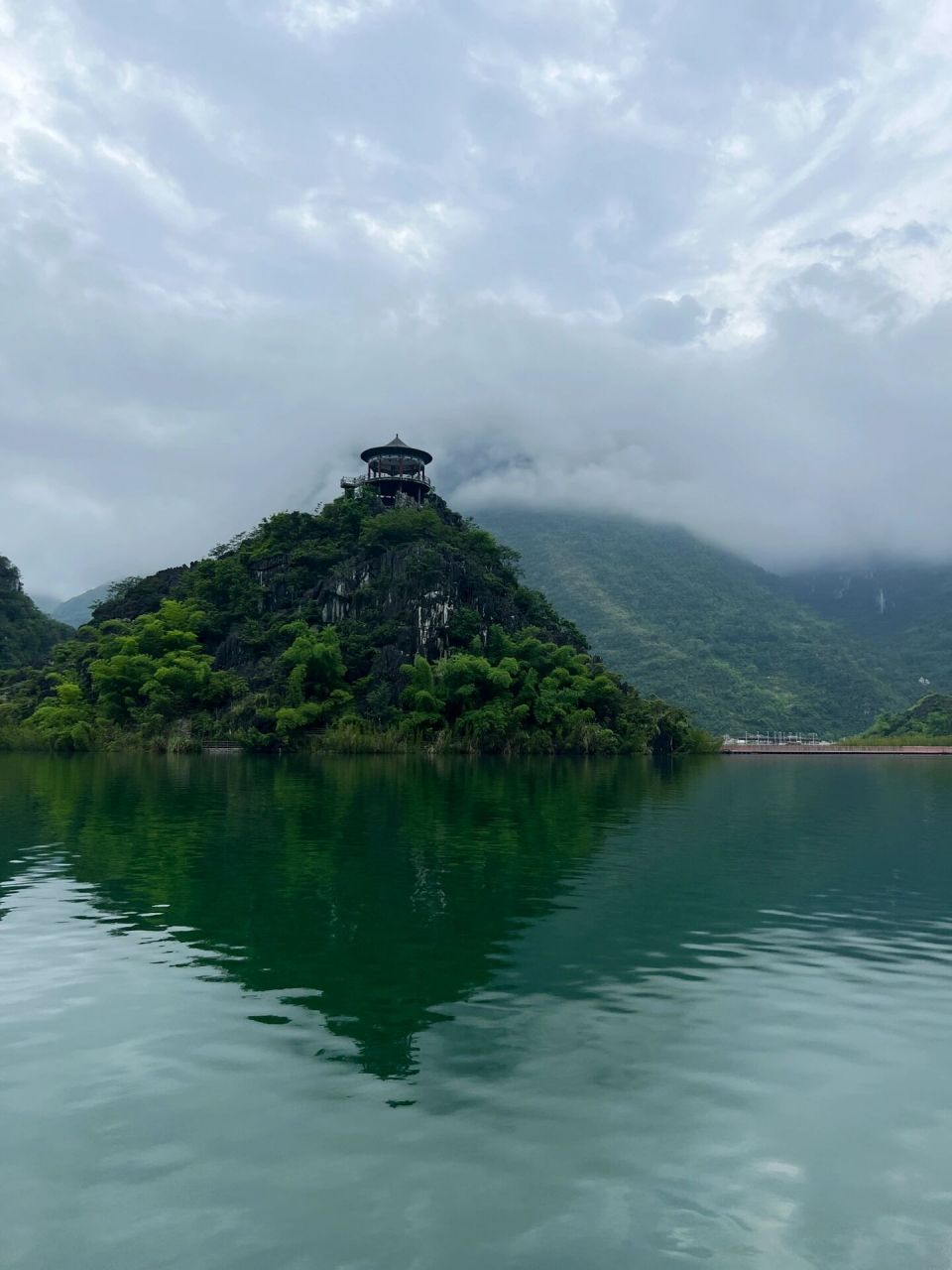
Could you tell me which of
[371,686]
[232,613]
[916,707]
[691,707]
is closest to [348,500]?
[232,613]

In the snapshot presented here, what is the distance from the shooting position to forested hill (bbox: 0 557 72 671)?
11656cm

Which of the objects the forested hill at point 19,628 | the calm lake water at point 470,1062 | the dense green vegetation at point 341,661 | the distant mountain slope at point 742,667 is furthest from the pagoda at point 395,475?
the calm lake water at point 470,1062

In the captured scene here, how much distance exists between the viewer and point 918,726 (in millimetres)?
128625

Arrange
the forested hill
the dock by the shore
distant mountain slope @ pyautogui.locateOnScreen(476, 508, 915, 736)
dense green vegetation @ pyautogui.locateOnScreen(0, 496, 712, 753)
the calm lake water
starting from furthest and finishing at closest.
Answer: distant mountain slope @ pyautogui.locateOnScreen(476, 508, 915, 736), the forested hill, the dock by the shore, dense green vegetation @ pyautogui.locateOnScreen(0, 496, 712, 753), the calm lake water

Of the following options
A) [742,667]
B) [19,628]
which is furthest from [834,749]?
[19,628]

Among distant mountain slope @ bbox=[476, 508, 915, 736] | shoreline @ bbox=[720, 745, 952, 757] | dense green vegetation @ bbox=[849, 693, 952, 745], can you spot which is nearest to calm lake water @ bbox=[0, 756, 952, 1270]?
shoreline @ bbox=[720, 745, 952, 757]

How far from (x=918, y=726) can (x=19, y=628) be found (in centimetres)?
12797

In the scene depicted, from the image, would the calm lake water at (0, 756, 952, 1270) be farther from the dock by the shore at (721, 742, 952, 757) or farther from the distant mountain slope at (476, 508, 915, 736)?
the distant mountain slope at (476, 508, 915, 736)

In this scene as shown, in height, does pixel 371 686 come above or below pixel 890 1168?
above

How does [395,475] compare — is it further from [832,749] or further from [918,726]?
[918,726]

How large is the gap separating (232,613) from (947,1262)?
90001 mm

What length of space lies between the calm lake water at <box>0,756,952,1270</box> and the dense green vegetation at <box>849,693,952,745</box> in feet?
359

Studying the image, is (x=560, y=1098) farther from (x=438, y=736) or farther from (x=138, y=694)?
(x=138, y=694)

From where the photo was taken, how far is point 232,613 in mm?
91062
